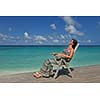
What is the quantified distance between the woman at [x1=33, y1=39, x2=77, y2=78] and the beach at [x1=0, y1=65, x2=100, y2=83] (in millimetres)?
103

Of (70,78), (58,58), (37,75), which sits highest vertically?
(58,58)

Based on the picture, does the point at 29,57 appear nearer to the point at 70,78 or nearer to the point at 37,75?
the point at 37,75

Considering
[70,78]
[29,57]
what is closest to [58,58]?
[70,78]

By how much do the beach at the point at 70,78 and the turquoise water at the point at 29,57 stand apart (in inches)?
3.1

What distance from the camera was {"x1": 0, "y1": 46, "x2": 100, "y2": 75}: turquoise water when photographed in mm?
6711

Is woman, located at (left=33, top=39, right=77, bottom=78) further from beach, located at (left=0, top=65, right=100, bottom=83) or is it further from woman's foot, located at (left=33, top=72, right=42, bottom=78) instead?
beach, located at (left=0, top=65, right=100, bottom=83)

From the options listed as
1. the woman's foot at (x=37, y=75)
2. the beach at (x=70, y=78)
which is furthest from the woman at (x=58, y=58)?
the beach at (x=70, y=78)

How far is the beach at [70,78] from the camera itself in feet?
21.9

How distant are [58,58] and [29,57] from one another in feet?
1.65

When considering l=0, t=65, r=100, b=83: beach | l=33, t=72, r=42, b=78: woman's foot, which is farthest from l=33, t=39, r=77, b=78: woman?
l=0, t=65, r=100, b=83: beach

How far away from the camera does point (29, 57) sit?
22.2 ft
